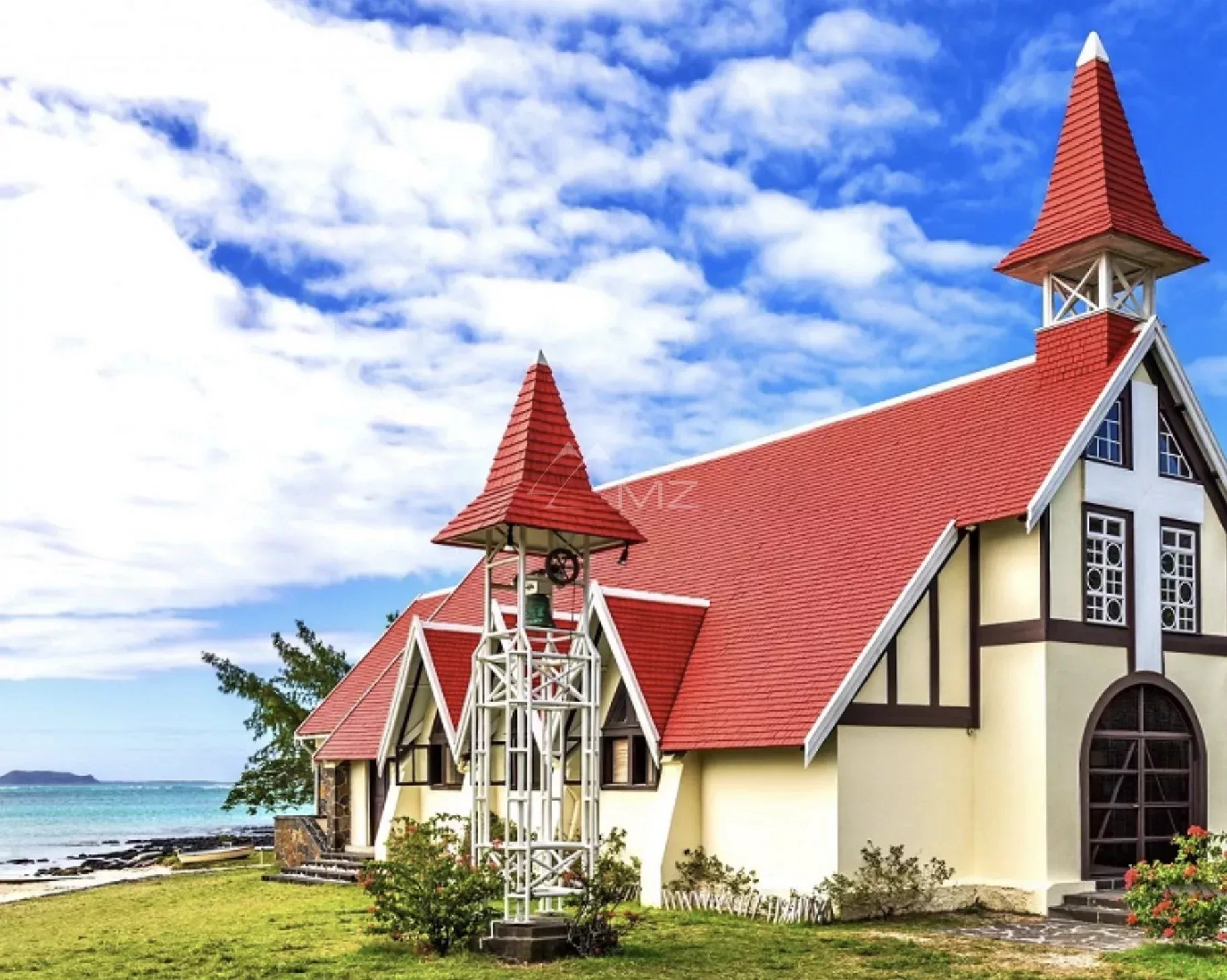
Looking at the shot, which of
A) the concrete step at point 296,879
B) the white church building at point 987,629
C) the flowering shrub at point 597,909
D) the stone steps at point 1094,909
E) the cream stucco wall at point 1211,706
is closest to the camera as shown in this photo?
the flowering shrub at point 597,909

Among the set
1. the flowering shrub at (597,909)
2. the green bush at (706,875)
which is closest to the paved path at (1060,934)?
the green bush at (706,875)

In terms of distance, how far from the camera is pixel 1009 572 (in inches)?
829

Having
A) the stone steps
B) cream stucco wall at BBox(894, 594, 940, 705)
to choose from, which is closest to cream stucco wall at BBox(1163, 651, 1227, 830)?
the stone steps

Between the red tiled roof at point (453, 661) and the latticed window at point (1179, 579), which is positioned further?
the red tiled roof at point (453, 661)

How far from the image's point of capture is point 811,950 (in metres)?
16.6

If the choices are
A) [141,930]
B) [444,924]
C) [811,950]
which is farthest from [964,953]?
[141,930]

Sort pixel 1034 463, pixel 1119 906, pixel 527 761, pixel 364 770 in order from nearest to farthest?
pixel 527 761
pixel 1119 906
pixel 1034 463
pixel 364 770

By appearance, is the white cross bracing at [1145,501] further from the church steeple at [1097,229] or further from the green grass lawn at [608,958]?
the green grass lawn at [608,958]

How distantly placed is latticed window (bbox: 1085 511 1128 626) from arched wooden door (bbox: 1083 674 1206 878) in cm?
104

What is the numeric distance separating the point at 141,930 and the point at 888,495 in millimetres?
12088

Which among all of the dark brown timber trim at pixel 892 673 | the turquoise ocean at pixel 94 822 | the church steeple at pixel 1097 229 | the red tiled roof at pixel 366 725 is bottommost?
the turquoise ocean at pixel 94 822

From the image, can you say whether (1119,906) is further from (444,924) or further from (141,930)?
(141,930)

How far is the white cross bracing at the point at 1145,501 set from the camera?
21.7 metres

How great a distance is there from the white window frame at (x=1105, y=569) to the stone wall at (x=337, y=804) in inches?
610
